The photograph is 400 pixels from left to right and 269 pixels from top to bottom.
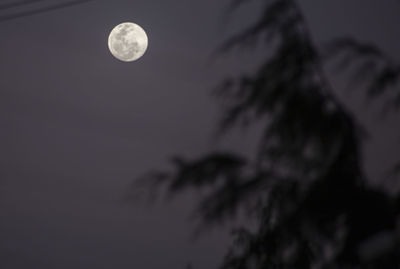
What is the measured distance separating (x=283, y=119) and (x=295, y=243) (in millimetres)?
582

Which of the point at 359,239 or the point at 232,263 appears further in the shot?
the point at 232,263

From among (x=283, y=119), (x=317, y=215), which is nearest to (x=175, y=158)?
(x=283, y=119)

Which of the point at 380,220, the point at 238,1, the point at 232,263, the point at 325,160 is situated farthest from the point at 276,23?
the point at 232,263

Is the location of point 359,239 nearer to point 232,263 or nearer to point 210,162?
point 210,162

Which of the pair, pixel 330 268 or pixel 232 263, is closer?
pixel 330 268

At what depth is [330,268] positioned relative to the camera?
2361 millimetres

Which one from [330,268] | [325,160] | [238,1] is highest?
[238,1]

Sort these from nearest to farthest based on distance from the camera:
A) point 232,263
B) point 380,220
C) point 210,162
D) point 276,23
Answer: point 380,220 < point 210,162 < point 276,23 < point 232,263

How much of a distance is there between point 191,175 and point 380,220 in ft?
2.80

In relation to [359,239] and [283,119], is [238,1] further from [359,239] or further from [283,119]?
[359,239]

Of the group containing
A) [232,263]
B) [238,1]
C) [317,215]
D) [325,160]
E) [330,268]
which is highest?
[238,1]

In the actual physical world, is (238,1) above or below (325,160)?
above

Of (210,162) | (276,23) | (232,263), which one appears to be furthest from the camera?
(232,263)

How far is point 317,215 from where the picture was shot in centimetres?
235
